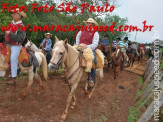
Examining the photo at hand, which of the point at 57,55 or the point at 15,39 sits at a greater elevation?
the point at 15,39

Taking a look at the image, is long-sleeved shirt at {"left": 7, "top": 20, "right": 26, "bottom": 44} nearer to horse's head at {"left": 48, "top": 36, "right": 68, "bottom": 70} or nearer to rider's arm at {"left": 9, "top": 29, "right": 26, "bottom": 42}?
rider's arm at {"left": 9, "top": 29, "right": 26, "bottom": 42}

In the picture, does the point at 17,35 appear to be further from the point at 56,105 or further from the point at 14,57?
the point at 56,105

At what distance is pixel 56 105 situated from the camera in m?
4.75

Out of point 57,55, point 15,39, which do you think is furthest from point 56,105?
point 15,39

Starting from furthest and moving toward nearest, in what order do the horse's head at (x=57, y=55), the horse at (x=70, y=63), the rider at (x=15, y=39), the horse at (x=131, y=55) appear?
the horse at (x=131, y=55)
the rider at (x=15, y=39)
the horse at (x=70, y=63)
the horse's head at (x=57, y=55)

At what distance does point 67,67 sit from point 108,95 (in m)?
3.09

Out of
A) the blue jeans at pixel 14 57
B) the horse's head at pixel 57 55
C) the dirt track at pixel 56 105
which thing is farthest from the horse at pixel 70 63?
the blue jeans at pixel 14 57

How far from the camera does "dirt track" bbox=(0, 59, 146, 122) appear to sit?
157 inches

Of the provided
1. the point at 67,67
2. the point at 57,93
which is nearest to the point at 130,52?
the point at 57,93

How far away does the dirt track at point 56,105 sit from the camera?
3988 mm

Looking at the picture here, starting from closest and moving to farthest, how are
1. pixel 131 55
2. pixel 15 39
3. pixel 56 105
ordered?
pixel 15 39 < pixel 56 105 < pixel 131 55

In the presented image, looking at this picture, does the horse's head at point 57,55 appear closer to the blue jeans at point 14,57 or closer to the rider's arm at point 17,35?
the rider's arm at point 17,35

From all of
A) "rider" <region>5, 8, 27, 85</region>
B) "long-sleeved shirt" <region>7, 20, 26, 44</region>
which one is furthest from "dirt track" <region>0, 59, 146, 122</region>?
"long-sleeved shirt" <region>7, 20, 26, 44</region>

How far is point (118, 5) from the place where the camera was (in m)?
23.0
